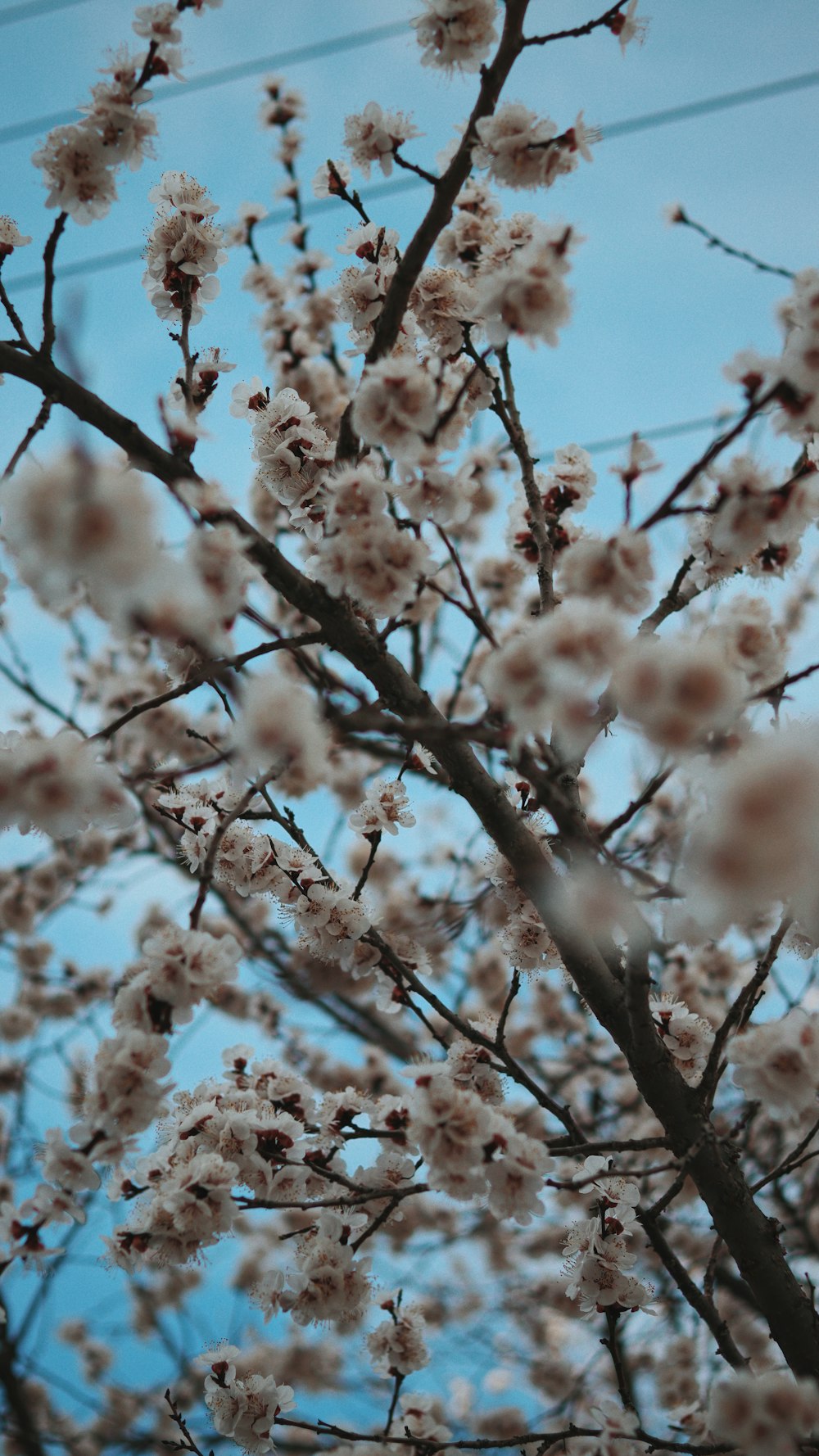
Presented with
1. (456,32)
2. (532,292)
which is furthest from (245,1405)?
(456,32)

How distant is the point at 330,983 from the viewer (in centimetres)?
309

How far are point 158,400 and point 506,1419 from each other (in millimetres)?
5621

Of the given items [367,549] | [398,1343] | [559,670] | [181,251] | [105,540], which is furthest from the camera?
[398,1343]

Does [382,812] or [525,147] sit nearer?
[525,147]

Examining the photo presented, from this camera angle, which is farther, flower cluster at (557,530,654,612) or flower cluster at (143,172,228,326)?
flower cluster at (143,172,228,326)

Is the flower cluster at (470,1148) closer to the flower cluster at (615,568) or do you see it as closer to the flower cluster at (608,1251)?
the flower cluster at (608,1251)

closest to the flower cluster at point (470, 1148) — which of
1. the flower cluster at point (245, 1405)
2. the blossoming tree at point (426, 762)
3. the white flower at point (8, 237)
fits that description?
the blossoming tree at point (426, 762)

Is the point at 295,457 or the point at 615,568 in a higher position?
the point at 295,457

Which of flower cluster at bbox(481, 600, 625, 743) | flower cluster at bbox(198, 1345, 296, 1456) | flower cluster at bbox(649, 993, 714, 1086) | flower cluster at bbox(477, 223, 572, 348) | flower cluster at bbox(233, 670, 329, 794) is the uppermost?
flower cluster at bbox(477, 223, 572, 348)

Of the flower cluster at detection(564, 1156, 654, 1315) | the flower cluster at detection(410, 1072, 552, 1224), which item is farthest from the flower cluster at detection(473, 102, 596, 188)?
the flower cluster at detection(564, 1156, 654, 1315)

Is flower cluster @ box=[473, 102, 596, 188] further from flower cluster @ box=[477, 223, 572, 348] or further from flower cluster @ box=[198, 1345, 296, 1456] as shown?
flower cluster @ box=[198, 1345, 296, 1456]

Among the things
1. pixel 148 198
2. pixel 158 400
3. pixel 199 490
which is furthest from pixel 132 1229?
pixel 148 198

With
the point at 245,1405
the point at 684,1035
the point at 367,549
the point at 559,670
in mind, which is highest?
the point at 367,549

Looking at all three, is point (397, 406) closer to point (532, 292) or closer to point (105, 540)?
point (532, 292)
